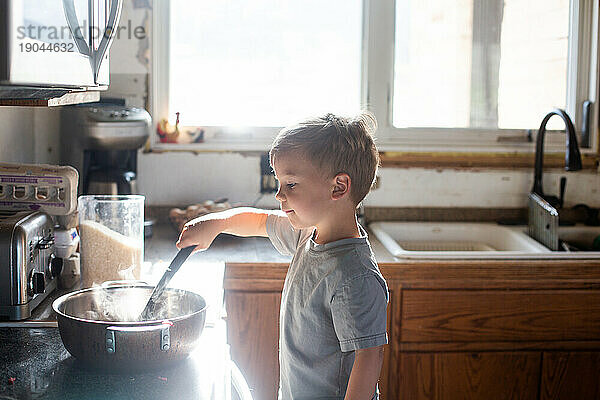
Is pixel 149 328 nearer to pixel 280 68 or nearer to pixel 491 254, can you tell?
pixel 491 254

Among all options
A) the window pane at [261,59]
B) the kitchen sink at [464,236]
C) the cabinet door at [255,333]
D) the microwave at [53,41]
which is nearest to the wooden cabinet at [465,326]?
the cabinet door at [255,333]

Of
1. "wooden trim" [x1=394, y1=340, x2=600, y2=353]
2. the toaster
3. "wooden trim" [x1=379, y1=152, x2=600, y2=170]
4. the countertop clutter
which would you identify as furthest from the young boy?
"wooden trim" [x1=379, y1=152, x2=600, y2=170]

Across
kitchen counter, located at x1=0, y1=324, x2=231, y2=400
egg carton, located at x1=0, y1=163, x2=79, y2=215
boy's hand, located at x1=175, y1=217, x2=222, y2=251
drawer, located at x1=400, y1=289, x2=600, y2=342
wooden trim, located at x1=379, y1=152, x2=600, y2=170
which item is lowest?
drawer, located at x1=400, y1=289, x2=600, y2=342

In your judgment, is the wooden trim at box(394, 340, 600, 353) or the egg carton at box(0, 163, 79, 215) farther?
the wooden trim at box(394, 340, 600, 353)

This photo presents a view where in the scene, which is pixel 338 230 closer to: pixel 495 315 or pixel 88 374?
pixel 88 374

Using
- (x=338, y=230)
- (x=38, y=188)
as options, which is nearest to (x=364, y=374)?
(x=338, y=230)

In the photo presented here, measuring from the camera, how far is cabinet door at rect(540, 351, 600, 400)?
2.19m

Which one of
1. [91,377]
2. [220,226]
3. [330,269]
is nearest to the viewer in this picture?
[91,377]

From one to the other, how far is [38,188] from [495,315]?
133cm

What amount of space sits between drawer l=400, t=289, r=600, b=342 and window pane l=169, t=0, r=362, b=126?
0.93 meters

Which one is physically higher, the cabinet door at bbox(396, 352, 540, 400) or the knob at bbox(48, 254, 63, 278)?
the knob at bbox(48, 254, 63, 278)

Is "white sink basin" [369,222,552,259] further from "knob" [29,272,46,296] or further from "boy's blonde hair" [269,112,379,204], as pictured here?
"knob" [29,272,46,296]

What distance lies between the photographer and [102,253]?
1624 millimetres

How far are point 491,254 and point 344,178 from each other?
947mm
